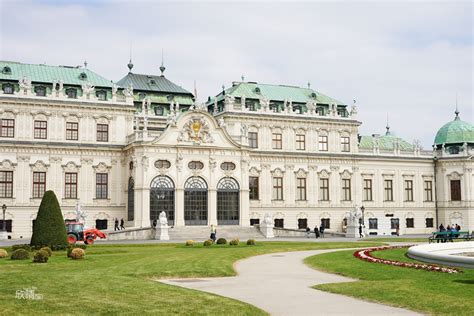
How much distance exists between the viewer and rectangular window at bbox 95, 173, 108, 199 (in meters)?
65.2

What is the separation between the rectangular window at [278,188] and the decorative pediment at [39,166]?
82.6 ft

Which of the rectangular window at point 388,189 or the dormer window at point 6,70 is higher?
the dormer window at point 6,70

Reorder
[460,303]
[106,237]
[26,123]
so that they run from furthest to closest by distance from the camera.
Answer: [26,123] < [106,237] < [460,303]

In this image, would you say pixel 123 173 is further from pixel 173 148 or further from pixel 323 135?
pixel 323 135

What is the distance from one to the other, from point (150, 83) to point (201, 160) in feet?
49.7

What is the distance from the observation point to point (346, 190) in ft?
248

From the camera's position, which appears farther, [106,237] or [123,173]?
[123,173]

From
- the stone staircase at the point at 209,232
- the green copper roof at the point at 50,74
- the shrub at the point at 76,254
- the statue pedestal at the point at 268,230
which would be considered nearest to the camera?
the shrub at the point at 76,254

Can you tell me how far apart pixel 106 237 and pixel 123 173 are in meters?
12.2

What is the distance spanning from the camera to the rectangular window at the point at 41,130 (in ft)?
208

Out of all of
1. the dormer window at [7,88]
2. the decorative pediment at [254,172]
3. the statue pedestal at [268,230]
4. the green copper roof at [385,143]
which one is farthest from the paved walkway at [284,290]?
the green copper roof at [385,143]

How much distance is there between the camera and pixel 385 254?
33.0 meters

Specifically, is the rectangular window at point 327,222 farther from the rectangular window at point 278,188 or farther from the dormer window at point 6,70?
the dormer window at point 6,70

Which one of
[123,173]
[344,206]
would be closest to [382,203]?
[344,206]
